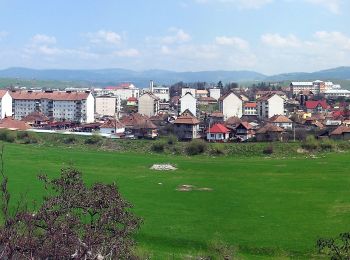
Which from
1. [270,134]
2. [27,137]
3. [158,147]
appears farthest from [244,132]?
[27,137]

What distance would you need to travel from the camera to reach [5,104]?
271 ft

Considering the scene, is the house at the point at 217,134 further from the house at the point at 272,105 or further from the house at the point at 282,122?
the house at the point at 272,105

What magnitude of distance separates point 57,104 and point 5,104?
7982 mm

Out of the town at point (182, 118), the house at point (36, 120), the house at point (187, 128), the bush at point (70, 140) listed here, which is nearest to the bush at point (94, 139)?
the bush at point (70, 140)

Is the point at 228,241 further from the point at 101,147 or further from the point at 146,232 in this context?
the point at 101,147

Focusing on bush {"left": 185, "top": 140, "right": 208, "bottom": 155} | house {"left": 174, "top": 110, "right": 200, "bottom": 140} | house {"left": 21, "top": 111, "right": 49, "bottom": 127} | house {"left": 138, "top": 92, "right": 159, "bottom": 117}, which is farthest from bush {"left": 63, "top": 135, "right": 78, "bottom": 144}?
house {"left": 138, "top": 92, "right": 159, "bottom": 117}

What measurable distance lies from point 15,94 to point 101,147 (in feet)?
126

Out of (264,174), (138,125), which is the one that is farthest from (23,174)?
(138,125)

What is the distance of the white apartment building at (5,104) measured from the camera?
8125 cm

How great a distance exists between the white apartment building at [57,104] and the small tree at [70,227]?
68.7m

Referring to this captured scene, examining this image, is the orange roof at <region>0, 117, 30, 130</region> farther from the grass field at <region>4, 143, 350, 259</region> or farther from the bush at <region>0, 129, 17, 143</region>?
the grass field at <region>4, 143, 350, 259</region>

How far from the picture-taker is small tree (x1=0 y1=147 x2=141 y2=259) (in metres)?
8.43

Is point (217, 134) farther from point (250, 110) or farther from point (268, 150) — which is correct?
point (250, 110)

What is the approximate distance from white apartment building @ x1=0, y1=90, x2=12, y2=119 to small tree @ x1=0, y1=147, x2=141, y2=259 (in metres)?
73.7
